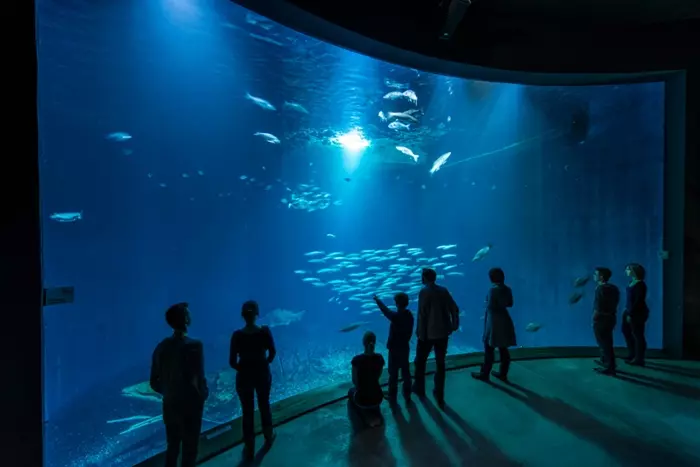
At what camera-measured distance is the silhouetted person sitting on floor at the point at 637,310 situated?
18.9 ft

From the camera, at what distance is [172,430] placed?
2.84m

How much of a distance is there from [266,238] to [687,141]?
28788 mm

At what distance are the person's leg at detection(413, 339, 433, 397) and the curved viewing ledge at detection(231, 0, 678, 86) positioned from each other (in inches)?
177

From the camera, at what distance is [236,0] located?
15.1 feet

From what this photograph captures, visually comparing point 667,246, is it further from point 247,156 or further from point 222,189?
point 222,189

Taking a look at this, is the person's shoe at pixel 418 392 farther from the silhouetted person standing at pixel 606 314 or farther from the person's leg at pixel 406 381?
the silhouetted person standing at pixel 606 314

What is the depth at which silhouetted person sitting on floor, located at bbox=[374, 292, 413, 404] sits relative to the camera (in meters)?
4.54

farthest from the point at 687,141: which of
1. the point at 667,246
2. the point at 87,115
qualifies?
the point at 87,115

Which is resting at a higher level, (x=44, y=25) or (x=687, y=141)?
(x=44, y=25)

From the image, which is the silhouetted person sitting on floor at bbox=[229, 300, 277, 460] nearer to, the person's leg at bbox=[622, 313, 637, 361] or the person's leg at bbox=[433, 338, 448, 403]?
the person's leg at bbox=[433, 338, 448, 403]

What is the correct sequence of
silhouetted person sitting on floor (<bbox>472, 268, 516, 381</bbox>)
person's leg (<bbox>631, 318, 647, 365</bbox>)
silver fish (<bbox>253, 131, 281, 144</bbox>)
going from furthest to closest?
silver fish (<bbox>253, 131, 281, 144</bbox>) → person's leg (<bbox>631, 318, 647, 365</bbox>) → silhouetted person sitting on floor (<bbox>472, 268, 516, 381</bbox>)

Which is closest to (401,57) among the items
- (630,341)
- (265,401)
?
(265,401)

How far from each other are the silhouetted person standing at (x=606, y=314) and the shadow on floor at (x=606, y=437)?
1608 millimetres

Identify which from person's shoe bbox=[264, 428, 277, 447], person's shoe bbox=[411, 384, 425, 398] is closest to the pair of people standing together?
person's shoe bbox=[264, 428, 277, 447]
